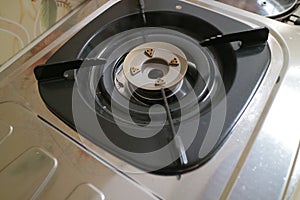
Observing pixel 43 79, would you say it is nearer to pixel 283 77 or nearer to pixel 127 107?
pixel 127 107

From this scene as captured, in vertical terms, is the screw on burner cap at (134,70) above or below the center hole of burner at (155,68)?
above

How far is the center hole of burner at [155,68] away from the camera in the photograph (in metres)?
0.59

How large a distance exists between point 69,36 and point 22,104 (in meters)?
0.18

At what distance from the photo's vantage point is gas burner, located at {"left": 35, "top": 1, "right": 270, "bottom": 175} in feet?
1.57

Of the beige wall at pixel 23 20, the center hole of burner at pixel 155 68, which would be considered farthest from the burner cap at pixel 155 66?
the beige wall at pixel 23 20

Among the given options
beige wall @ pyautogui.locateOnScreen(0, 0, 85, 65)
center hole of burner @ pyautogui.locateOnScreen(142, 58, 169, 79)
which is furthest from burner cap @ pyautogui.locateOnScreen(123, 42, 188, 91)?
beige wall @ pyautogui.locateOnScreen(0, 0, 85, 65)

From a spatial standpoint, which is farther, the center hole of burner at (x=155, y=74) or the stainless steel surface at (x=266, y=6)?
the stainless steel surface at (x=266, y=6)

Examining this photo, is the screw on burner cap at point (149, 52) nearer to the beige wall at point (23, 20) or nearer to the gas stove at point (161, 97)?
the gas stove at point (161, 97)

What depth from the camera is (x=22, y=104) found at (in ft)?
1.82

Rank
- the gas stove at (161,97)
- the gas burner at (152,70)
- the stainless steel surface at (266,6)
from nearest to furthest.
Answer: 1. the gas stove at (161,97)
2. the gas burner at (152,70)
3. the stainless steel surface at (266,6)

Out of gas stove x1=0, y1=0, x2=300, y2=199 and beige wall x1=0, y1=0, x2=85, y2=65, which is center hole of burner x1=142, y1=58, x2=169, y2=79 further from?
beige wall x1=0, y1=0, x2=85, y2=65

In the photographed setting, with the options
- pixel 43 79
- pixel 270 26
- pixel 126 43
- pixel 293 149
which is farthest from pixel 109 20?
pixel 293 149

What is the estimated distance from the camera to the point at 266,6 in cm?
75

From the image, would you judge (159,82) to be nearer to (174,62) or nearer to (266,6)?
(174,62)
